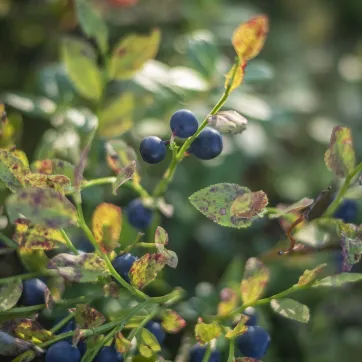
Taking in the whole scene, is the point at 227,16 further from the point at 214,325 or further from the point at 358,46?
the point at 214,325

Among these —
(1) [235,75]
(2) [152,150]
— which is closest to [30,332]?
(2) [152,150]

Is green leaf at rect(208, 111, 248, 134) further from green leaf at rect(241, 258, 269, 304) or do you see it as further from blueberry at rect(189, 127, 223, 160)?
green leaf at rect(241, 258, 269, 304)

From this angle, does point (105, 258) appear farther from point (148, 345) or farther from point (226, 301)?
point (226, 301)

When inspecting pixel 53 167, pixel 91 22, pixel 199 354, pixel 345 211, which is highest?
pixel 91 22

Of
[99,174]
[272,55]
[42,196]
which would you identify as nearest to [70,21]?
[99,174]

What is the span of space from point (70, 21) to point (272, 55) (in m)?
0.68

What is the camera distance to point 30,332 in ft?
2.49

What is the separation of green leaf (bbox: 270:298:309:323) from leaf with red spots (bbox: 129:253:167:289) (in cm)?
16

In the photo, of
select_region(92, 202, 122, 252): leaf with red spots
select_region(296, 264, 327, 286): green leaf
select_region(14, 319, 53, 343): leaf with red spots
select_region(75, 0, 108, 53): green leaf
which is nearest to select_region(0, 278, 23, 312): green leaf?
select_region(14, 319, 53, 343): leaf with red spots

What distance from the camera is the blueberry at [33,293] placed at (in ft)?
2.76

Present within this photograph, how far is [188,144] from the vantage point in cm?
80

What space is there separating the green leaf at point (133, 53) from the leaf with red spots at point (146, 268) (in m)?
0.43

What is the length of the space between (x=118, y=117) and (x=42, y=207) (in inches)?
17.8

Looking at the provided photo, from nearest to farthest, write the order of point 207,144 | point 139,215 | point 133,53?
point 207,144
point 139,215
point 133,53
